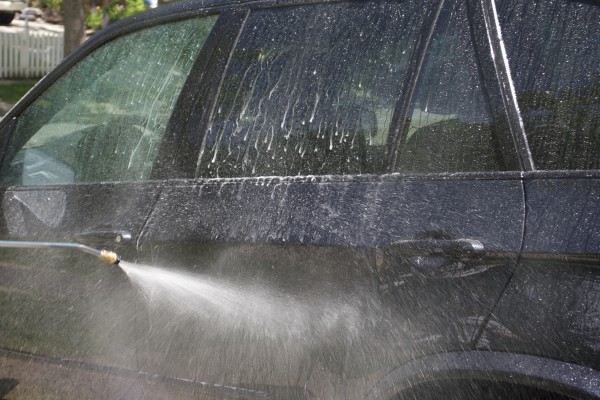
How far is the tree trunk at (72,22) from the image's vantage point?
1134 cm

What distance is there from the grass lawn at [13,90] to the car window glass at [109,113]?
1129 centimetres

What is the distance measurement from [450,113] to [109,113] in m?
1.49

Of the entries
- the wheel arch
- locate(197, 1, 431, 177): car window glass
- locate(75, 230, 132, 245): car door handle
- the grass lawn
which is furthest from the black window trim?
the grass lawn

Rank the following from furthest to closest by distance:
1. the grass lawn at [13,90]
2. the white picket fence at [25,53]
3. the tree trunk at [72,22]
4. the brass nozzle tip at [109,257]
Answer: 1. the white picket fence at [25,53]
2. the grass lawn at [13,90]
3. the tree trunk at [72,22]
4. the brass nozzle tip at [109,257]

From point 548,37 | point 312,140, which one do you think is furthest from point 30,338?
point 548,37

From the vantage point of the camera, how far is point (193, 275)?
102 inches

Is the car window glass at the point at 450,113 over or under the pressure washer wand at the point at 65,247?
over

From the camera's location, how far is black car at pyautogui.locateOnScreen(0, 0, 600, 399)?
6.61 ft

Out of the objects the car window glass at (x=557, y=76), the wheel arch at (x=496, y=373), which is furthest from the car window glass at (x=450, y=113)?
the wheel arch at (x=496, y=373)

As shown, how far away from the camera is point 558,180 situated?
6.59 feet

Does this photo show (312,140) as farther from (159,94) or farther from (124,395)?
(124,395)

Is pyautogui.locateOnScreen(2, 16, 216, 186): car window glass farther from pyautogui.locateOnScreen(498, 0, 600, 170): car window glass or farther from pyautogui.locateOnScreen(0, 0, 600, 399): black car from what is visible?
pyautogui.locateOnScreen(498, 0, 600, 170): car window glass

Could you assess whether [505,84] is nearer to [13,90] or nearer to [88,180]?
[88,180]

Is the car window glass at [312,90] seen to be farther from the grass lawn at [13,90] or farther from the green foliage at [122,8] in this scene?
the grass lawn at [13,90]
